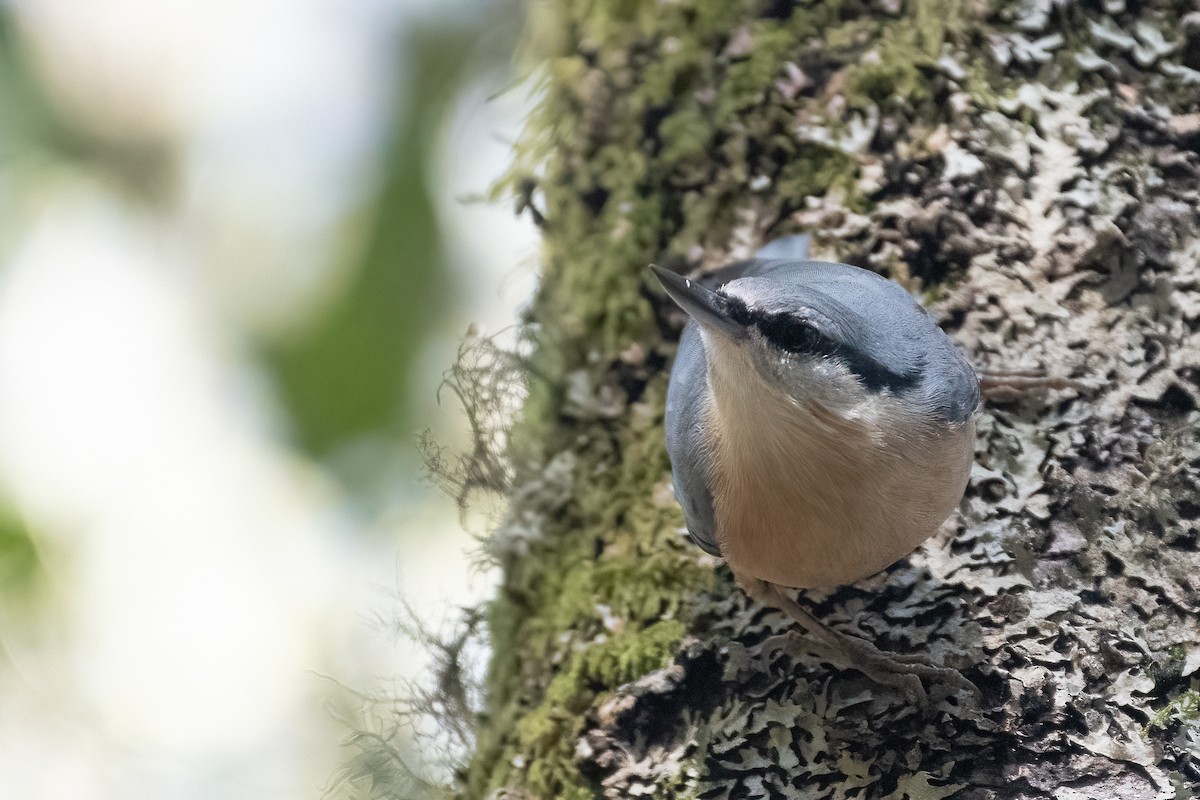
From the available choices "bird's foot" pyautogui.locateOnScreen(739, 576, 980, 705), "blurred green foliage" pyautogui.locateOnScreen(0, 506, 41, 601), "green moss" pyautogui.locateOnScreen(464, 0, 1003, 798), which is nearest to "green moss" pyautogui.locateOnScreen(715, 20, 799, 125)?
"green moss" pyautogui.locateOnScreen(464, 0, 1003, 798)

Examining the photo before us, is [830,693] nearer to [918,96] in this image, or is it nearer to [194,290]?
[918,96]

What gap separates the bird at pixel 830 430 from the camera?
56.0 inches

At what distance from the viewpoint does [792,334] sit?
4.64ft

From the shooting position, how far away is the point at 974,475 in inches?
67.6

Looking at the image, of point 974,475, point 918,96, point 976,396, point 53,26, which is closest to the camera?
point 976,396

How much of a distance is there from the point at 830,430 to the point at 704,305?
11.6 inches

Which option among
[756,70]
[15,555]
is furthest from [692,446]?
[15,555]

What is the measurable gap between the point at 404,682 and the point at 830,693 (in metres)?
1.06

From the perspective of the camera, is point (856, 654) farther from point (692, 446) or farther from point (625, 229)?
point (625, 229)

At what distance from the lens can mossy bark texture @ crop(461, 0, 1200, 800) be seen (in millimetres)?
1418

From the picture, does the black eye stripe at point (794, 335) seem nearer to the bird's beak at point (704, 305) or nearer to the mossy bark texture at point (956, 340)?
the bird's beak at point (704, 305)

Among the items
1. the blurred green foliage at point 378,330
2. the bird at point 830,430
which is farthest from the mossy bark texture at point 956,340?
the blurred green foliage at point 378,330

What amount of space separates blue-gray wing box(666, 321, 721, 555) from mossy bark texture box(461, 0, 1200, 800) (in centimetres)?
21

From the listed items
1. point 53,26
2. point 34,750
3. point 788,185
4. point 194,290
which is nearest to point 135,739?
point 34,750
